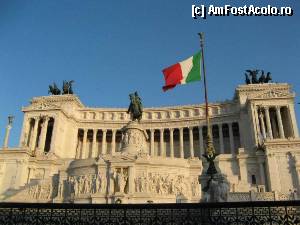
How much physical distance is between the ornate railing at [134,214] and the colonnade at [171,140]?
56937mm

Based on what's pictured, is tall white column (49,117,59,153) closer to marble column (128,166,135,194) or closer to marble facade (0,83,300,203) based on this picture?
marble facade (0,83,300,203)

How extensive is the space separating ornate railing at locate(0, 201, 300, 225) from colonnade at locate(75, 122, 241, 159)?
56.9 metres

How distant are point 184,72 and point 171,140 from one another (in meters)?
43.4

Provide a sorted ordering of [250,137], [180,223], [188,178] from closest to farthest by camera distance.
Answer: [180,223] → [188,178] → [250,137]

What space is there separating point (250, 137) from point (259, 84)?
10878mm

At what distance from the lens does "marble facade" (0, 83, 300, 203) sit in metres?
35.8

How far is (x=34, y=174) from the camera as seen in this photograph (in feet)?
175

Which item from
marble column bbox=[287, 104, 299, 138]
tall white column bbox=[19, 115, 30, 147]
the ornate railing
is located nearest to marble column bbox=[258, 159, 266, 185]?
marble column bbox=[287, 104, 299, 138]

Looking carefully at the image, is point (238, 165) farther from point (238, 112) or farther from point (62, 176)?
point (62, 176)

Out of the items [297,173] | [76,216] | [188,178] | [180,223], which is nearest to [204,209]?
[180,223]

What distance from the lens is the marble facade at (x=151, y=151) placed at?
35.8m

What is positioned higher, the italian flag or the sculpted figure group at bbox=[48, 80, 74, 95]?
the sculpted figure group at bbox=[48, 80, 74, 95]

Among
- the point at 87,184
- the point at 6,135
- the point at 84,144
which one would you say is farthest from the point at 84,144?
the point at 87,184

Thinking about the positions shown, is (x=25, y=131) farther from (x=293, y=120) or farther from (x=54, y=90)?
(x=293, y=120)
